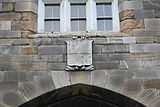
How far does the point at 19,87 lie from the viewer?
18.4 feet

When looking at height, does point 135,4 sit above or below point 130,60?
above

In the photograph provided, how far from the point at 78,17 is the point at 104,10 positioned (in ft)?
1.44

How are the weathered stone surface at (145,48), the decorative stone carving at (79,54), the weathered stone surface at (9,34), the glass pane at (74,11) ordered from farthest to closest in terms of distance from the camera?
the glass pane at (74,11)
the weathered stone surface at (9,34)
the weathered stone surface at (145,48)
the decorative stone carving at (79,54)

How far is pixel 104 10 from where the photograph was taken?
20.7 feet

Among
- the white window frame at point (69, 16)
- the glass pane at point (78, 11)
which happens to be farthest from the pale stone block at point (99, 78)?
the glass pane at point (78, 11)

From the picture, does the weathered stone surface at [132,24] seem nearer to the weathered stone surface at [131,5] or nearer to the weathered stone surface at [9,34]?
the weathered stone surface at [131,5]

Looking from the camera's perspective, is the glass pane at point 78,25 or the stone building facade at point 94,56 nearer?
the stone building facade at point 94,56

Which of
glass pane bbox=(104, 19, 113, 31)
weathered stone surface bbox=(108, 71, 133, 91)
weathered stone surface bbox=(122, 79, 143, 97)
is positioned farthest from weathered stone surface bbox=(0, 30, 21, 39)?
weathered stone surface bbox=(122, 79, 143, 97)

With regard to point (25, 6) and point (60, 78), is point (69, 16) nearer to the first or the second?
point (25, 6)

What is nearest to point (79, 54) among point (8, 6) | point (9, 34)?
point (9, 34)

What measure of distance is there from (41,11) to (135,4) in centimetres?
150

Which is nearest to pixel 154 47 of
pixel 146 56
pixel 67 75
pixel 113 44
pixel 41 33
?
pixel 146 56

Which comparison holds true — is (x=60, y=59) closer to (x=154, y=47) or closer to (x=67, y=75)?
(x=67, y=75)

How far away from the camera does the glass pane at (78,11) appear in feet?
20.6
